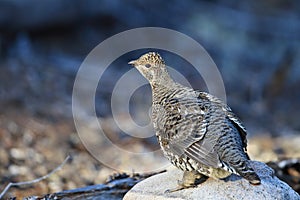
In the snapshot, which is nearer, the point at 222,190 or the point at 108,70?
the point at 222,190

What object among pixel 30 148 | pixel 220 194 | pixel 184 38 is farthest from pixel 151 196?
pixel 184 38

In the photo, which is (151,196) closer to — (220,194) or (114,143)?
(220,194)

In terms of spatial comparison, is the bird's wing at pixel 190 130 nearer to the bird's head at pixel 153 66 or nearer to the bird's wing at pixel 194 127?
the bird's wing at pixel 194 127

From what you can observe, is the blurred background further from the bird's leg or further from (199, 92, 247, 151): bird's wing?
(199, 92, 247, 151): bird's wing

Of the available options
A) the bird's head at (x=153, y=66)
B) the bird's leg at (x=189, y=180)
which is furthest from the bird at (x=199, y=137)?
the bird's head at (x=153, y=66)

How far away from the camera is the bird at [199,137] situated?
491 cm

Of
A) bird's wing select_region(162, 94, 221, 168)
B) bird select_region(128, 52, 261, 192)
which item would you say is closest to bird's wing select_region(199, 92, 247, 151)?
bird select_region(128, 52, 261, 192)

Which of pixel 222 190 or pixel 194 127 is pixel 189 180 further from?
pixel 194 127

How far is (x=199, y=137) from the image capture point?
5066mm

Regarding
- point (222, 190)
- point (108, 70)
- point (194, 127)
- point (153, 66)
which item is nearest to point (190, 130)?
point (194, 127)

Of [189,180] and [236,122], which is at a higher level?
[236,122]

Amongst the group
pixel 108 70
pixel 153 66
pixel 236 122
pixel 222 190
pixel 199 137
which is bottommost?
pixel 222 190

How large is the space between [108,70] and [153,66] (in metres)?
7.70

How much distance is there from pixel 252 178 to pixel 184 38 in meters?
11.1
